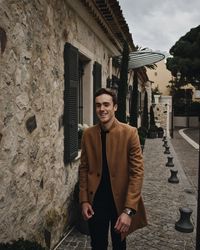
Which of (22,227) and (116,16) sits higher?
(116,16)

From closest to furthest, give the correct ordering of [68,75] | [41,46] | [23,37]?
[23,37] < [41,46] < [68,75]

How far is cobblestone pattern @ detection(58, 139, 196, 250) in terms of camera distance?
445 cm

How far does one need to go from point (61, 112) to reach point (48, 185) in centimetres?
99

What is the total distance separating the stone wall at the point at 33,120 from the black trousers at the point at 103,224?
2.34 ft

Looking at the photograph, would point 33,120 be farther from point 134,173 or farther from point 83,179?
point 134,173

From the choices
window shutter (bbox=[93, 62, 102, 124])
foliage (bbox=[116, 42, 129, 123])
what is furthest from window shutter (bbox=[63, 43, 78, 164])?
foliage (bbox=[116, 42, 129, 123])

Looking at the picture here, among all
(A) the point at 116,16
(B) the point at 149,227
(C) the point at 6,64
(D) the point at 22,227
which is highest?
(A) the point at 116,16

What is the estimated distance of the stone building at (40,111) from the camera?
2951 mm

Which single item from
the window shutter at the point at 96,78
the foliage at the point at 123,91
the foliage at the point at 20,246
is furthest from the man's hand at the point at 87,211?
the foliage at the point at 123,91

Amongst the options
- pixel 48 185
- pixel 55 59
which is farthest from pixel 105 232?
pixel 55 59

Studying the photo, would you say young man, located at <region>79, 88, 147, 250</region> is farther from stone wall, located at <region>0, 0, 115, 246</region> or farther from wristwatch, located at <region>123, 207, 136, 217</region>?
stone wall, located at <region>0, 0, 115, 246</region>

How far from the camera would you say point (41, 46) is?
3.72 metres

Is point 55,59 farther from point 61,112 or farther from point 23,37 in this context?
point 23,37

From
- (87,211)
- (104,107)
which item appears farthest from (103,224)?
(104,107)
